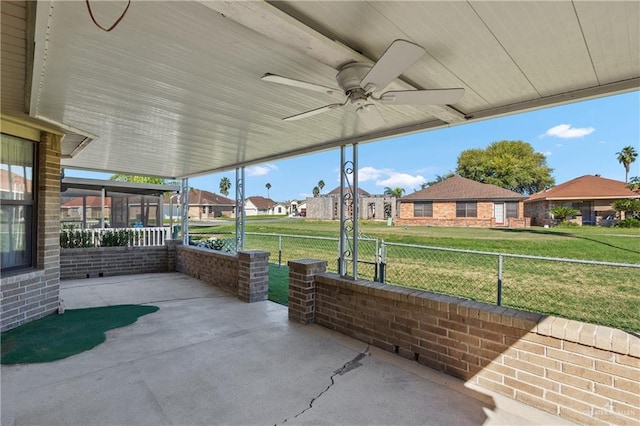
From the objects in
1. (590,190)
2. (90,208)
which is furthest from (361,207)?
(90,208)

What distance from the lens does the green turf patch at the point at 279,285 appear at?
554cm

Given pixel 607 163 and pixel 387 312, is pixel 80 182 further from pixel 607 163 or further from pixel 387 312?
pixel 607 163

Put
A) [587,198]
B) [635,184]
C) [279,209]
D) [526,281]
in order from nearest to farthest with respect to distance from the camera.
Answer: [526,281]
[635,184]
[587,198]
[279,209]

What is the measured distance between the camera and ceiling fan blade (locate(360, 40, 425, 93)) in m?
1.72

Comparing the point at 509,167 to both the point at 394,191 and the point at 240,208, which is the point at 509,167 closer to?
the point at 394,191

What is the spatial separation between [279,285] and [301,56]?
496 centimetres

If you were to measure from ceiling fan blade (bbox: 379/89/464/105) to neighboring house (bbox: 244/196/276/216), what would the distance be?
183 feet

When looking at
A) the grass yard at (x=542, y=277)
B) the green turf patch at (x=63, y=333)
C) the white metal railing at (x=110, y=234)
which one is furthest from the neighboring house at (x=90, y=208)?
the green turf patch at (x=63, y=333)

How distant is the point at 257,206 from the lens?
192 feet

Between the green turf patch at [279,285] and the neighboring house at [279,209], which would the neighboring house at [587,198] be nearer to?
the green turf patch at [279,285]

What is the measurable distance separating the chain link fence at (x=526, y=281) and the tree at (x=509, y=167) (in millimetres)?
28499

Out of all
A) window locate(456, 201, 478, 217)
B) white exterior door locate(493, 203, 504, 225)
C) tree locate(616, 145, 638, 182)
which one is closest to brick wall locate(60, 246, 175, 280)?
window locate(456, 201, 478, 217)

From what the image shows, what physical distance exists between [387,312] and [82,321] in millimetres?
3991

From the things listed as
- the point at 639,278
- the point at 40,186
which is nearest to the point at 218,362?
the point at 40,186
